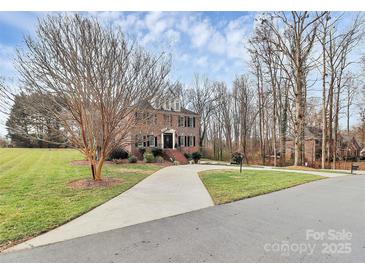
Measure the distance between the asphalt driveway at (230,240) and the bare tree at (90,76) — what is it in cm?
475

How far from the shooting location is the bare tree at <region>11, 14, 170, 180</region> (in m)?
6.68

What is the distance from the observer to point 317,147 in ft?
84.2

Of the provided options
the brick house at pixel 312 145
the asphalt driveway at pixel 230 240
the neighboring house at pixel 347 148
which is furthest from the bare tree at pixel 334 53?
the asphalt driveway at pixel 230 240

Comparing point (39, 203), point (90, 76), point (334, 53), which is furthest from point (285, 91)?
point (39, 203)

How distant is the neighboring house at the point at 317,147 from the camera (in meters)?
25.3

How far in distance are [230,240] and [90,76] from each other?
6.31 m

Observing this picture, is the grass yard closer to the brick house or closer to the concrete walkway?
the concrete walkway

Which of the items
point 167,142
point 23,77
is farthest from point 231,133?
point 23,77

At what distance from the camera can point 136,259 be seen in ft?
9.52

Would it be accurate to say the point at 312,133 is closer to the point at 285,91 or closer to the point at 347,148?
the point at 347,148

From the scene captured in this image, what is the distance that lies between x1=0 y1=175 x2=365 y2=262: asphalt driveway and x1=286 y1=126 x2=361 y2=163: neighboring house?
22.9 meters

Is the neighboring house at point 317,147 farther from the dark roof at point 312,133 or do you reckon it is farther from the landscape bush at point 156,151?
the landscape bush at point 156,151

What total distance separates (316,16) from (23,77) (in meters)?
18.6
